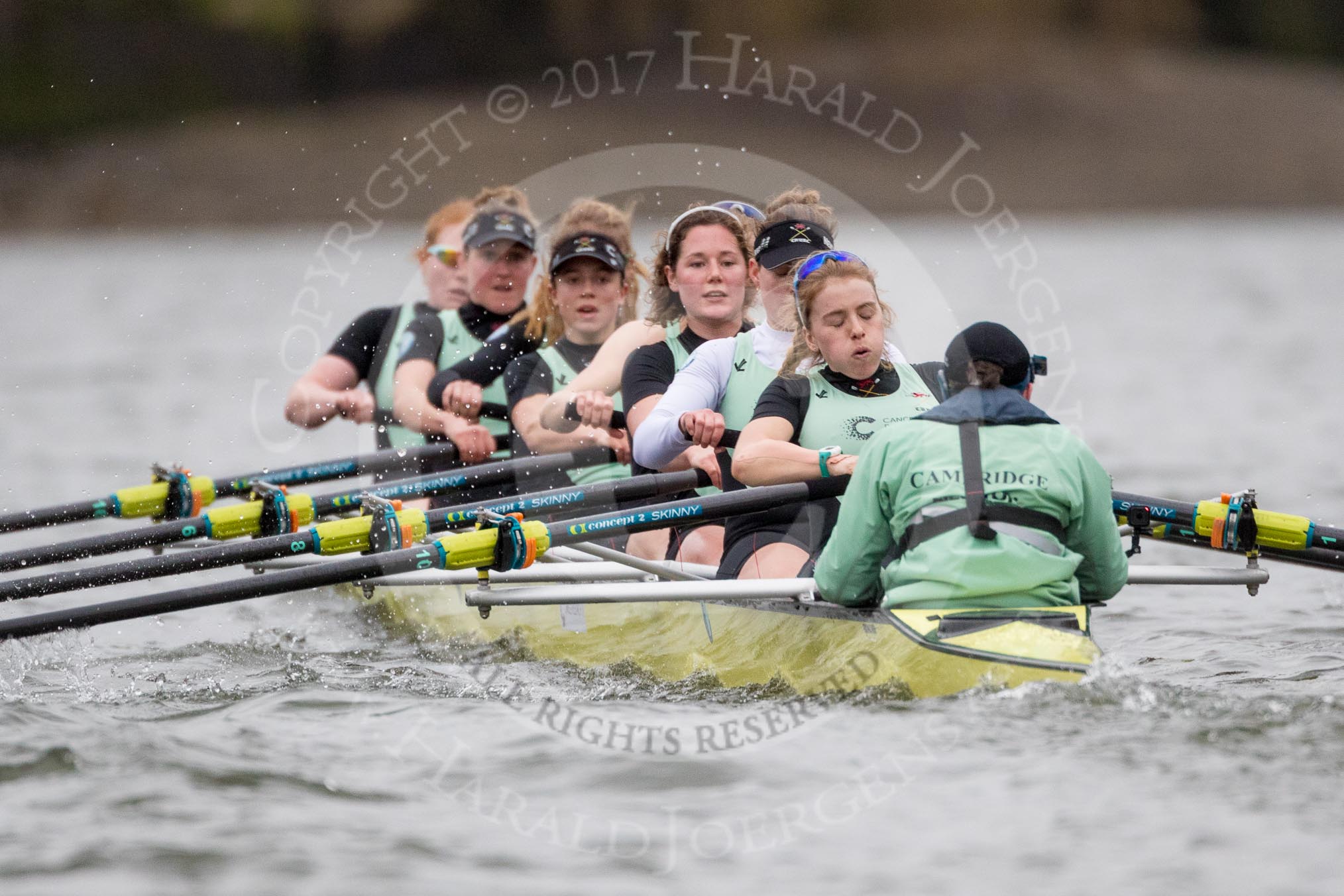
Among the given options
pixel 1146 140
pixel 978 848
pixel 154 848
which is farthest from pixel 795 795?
pixel 1146 140

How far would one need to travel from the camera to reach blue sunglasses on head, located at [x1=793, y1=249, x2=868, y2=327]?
5594 mm

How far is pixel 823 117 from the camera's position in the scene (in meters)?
43.8

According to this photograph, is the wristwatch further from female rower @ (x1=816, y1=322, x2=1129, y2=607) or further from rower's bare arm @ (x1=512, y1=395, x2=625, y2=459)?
rower's bare arm @ (x1=512, y1=395, x2=625, y2=459)

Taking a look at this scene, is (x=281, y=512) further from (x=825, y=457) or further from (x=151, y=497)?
(x=825, y=457)

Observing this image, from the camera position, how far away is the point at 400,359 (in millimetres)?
8867

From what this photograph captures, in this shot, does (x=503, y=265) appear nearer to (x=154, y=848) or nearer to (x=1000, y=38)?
(x=154, y=848)

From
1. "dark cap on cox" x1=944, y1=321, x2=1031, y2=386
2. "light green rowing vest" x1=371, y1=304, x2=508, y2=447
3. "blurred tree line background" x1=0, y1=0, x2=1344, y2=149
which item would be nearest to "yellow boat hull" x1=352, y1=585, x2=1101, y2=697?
"dark cap on cox" x1=944, y1=321, x2=1031, y2=386

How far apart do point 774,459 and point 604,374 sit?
184 cm

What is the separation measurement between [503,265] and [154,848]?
4.67 metres

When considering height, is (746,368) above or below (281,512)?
above

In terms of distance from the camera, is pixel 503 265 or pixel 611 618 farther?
pixel 503 265

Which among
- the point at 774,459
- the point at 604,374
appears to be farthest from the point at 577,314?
the point at 774,459

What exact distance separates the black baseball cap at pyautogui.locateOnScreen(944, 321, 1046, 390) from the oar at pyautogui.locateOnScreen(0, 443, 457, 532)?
12.7 ft

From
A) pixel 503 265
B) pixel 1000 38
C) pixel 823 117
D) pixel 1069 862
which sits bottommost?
pixel 1069 862
